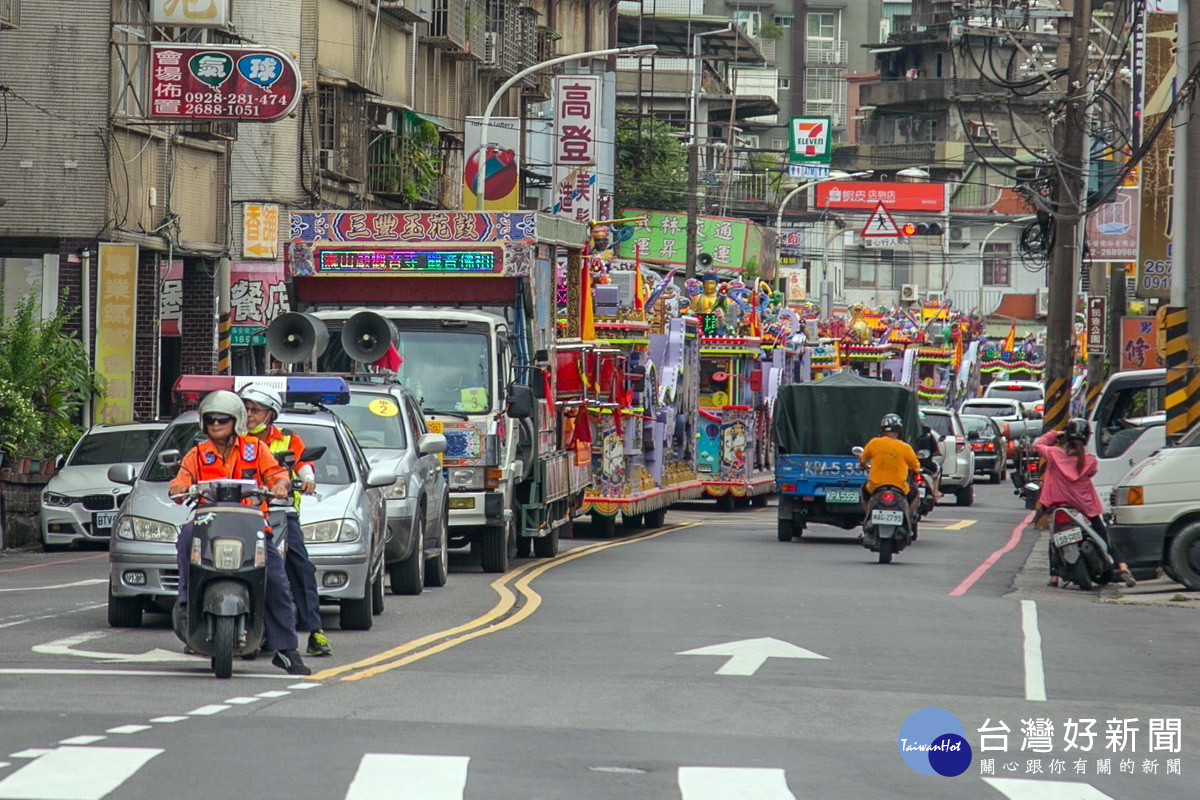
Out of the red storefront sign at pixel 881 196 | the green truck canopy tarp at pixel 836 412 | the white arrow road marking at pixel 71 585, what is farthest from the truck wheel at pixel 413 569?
the red storefront sign at pixel 881 196

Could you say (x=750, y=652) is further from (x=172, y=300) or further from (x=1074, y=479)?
(x=172, y=300)

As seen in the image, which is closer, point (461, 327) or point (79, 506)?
point (461, 327)

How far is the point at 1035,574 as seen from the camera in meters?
23.9

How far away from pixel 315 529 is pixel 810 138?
65.5 metres

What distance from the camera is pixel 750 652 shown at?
1402 centimetres

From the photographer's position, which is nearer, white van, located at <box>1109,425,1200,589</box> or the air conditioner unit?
white van, located at <box>1109,425,1200,589</box>

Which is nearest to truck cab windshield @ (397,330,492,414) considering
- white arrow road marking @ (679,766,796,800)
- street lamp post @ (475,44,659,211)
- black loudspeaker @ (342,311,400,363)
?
black loudspeaker @ (342,311,400,363)

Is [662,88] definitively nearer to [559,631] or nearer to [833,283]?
[833,283]

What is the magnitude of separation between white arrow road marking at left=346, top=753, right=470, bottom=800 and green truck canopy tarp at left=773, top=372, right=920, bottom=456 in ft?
73.3

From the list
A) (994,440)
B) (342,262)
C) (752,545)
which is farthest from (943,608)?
(994,440)

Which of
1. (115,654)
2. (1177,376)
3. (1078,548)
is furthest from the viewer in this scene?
(1177,376)

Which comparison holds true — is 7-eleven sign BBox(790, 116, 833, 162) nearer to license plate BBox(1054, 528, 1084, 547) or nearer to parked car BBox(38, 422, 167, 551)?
parked car BBox(38, 422, 167, 551)

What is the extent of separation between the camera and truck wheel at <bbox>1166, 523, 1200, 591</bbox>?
2029 cm

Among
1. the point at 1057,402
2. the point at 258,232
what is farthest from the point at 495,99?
the point at 1057,402
